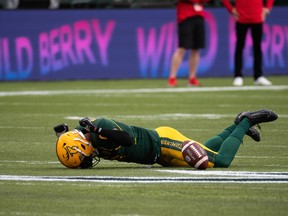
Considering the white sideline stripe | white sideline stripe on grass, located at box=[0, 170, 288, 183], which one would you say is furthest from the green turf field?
the white sideline stripe

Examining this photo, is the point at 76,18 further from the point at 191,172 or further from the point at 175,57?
the point at 191,172

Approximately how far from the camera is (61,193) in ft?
28.7

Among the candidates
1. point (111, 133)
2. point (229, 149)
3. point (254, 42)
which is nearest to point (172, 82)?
point (254, 42)

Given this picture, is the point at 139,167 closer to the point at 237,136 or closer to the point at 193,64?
the point at 237,136

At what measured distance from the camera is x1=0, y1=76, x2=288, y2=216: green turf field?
8141mm

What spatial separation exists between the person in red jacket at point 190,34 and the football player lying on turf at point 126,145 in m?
11.3

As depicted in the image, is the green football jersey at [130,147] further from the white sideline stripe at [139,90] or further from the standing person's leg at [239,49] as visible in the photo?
the standing person's leg at [239,49]

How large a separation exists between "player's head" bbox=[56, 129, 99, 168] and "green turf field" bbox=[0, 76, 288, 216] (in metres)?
0.13

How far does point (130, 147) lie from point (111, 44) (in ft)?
46.4

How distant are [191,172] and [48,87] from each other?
12611mm

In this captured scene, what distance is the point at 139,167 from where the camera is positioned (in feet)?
35.0

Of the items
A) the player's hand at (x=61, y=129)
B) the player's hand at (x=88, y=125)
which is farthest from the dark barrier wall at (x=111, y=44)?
the player's hand at (x=88, y=125)

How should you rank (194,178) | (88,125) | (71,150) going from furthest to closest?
(71,150)
(88,125)
(194,178)

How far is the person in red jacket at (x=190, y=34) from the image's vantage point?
72.0ft
